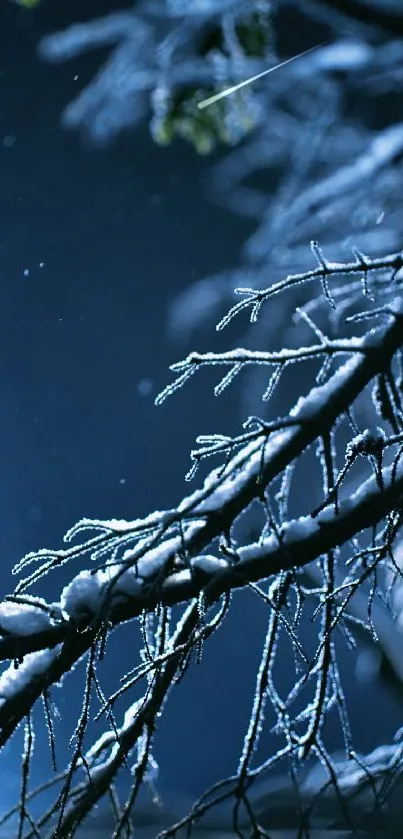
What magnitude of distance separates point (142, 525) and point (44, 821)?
3.19 ft

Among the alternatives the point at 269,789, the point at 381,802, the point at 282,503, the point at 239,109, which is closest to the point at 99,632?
the point at 282,503

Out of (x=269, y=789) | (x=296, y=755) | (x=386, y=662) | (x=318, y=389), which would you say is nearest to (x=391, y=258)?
(x=318, y=389)

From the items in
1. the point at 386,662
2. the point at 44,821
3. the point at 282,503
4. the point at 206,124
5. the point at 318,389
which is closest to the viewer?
the point at 44,821

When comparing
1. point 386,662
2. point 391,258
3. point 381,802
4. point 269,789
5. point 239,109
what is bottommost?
point 386,662

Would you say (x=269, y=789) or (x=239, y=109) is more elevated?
(x=239, y=109)

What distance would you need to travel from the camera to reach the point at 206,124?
312cm

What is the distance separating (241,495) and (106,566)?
0.47 meters

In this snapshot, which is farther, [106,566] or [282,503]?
[282,503]

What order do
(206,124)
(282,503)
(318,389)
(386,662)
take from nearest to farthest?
(318,389) → (282,503) → (206,124) → (386,662)

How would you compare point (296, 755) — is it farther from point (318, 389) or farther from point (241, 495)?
point (318, 389)

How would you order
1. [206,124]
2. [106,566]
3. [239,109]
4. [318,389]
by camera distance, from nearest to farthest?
1. [106,566]
2. [318,389]
3. [239,109]
4. [206,124]

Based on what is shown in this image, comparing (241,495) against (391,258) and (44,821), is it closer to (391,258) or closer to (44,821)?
(391,258)

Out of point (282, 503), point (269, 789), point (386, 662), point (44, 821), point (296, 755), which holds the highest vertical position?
point (282, 503)

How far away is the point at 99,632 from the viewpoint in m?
1.88
